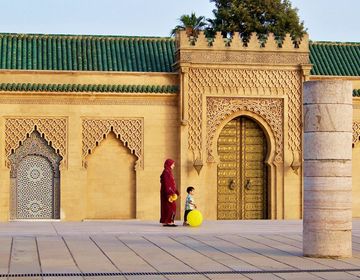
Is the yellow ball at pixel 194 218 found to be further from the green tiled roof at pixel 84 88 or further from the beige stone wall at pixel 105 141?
the green tiled roof at pixel 84 88

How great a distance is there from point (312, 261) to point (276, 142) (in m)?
13.0

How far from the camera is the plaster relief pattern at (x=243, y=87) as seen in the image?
81.7ft

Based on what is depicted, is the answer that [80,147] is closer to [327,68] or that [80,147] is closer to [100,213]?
[100,213]

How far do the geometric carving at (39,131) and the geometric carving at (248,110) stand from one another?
144 inches

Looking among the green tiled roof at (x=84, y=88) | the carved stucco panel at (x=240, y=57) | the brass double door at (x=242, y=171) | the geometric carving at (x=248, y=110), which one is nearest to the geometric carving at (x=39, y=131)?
the green tiled roof at (x=84, y=88)

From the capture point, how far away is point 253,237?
54.0ft

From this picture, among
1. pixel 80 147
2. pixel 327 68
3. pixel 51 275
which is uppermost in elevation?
pixel 327 68

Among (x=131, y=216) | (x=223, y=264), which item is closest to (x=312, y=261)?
(x=223, y=264)

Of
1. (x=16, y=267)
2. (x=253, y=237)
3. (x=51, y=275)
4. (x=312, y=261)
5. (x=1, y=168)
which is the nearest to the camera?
(x=51, y=275)

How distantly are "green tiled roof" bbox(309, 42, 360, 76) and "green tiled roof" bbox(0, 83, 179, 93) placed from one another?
441 cm

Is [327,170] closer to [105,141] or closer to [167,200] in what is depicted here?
[167,200]

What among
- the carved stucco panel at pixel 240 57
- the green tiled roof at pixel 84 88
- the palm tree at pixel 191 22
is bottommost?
the green tiled roof at pixel 84 88

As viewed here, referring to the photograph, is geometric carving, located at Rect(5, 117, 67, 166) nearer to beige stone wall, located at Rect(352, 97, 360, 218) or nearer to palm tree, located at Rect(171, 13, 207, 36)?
beige stone wall, located at Rect(352, 97, 360, 218)

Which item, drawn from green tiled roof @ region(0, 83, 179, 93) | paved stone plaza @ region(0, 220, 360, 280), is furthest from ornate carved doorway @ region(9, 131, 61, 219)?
paved stone plaza @ region(0, 220, 360, 280)
